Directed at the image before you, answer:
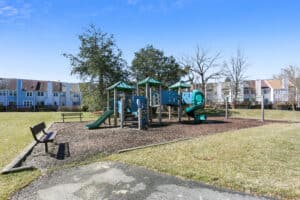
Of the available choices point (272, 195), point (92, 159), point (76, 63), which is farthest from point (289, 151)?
point (76, 63)

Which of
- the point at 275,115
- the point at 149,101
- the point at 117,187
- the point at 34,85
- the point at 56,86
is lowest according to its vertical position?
the point at 117,187

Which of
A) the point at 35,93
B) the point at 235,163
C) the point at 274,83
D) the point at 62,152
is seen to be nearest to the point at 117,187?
the point at 235,163

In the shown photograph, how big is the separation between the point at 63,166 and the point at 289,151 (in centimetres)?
708

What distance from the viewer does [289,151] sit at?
696 centimetres

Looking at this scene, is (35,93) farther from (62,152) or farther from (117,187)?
(117,187)

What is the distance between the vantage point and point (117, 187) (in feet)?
14.2

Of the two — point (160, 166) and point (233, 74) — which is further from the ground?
point (233, 74)

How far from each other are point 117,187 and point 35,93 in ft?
196

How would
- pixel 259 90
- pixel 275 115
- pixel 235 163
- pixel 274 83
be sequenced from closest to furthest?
pixel 235 163 < pixel 275 115 < pixel 274 83 < pixel 259 90

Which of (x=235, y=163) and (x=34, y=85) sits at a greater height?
(x=34, y=85)

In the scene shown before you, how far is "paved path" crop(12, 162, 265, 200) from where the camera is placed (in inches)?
155

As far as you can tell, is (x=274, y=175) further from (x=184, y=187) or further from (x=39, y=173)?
(x=39, y=173)

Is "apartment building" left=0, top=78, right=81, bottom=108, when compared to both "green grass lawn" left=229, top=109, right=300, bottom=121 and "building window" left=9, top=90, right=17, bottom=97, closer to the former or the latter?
"building window" left=9, top=90, right=17, bottom=97

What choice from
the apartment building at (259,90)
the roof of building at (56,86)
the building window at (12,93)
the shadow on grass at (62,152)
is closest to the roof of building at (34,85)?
the roof of building at (56,86)
